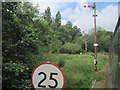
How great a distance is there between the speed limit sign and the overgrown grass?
718cm

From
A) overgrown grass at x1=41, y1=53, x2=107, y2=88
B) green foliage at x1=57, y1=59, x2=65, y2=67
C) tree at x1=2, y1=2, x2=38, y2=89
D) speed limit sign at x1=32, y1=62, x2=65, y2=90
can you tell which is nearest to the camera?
speed limit sign at x1=32, y1=62, x2=65, y2=90

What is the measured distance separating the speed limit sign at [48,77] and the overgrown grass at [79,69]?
7.18 meters

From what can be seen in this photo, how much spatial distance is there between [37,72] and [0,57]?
2822 mm

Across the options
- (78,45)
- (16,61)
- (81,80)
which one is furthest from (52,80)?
(78,45)

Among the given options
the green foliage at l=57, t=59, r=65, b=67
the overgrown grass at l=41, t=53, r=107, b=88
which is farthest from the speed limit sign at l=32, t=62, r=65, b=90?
the green foliage at l=57, t=59, r=65, b=67

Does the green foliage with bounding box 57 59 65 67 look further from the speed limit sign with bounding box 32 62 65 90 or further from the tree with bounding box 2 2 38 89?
the speed limit sign with bounding box 32 62 65 90

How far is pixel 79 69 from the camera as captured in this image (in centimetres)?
1287

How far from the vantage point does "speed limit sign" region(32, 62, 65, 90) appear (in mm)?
2412

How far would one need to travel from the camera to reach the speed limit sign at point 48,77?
241 centimetres

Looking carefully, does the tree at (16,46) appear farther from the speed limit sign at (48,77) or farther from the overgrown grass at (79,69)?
the overgrown grass at (79,69)

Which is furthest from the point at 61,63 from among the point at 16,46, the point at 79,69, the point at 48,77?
the point at 48,77

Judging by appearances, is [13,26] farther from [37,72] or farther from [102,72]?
[102,72]

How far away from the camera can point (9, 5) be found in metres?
5.73

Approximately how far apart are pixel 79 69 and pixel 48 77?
10439mm
